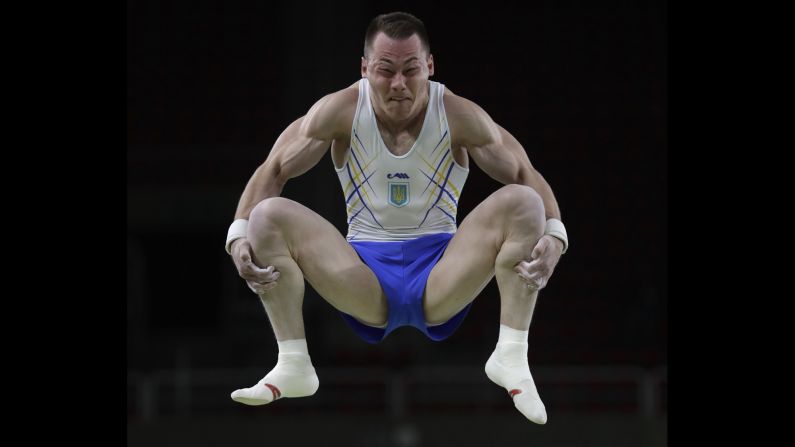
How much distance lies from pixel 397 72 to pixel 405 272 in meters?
0.65

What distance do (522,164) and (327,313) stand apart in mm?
3027

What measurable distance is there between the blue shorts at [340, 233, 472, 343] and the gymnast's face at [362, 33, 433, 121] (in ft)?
1.45

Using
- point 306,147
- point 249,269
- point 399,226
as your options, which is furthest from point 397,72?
point 249,269

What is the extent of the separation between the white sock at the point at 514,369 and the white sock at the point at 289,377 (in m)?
0.59

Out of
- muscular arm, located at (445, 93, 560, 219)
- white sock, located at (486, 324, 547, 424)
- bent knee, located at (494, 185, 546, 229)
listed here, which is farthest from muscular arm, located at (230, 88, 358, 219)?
white sock, located at (486, 324, 547, 424)

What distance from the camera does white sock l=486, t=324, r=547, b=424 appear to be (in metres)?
3.18

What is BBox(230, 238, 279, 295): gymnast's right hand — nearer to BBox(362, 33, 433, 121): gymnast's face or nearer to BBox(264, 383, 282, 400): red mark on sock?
BBox(264, 383, 282, 400): red mark on sock

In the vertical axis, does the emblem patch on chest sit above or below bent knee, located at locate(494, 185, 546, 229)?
above

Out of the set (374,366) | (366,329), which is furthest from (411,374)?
(366,329)

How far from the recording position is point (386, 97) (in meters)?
3.23

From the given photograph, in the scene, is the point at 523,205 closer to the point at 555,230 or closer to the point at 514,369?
the point at 555,230

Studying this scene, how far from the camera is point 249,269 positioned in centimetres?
318

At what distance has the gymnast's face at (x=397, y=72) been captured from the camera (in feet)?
10.4

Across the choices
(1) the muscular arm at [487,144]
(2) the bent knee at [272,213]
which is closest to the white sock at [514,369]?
(1) the muscular arm at [487,144]
